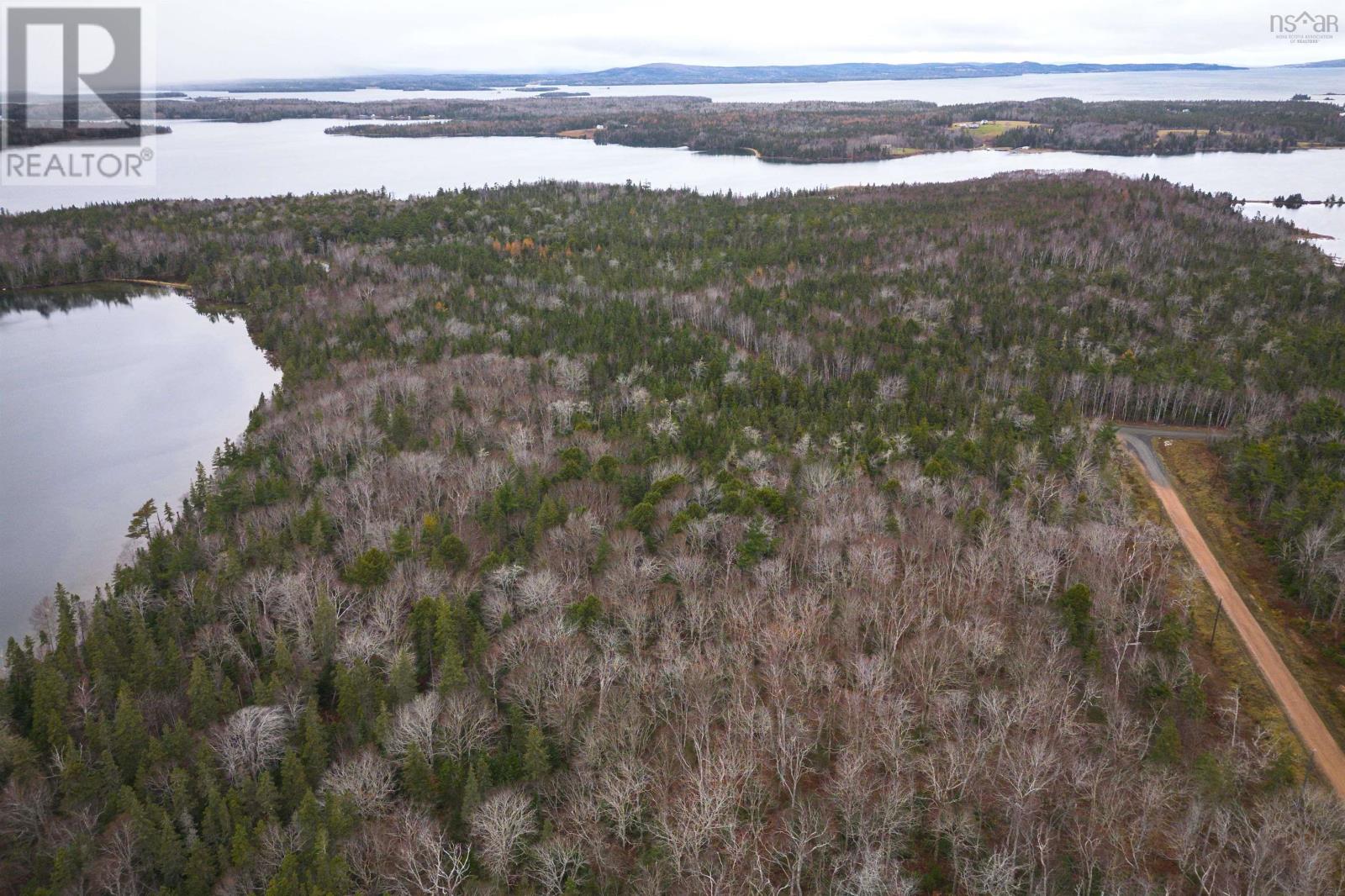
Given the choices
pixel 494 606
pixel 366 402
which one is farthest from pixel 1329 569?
pixel 366 402

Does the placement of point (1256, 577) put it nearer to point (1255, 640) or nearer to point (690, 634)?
point (1255, 640)

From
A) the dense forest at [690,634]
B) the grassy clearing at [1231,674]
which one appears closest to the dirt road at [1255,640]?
the grassy clearing at [1231,674]

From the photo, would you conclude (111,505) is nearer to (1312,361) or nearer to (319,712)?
(319,712)

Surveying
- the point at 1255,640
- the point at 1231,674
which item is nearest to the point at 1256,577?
the point at 1255,640

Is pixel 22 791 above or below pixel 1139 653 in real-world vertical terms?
below

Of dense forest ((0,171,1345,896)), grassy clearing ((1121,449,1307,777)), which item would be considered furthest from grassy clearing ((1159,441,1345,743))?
dense forest ((0,171,1345,896))

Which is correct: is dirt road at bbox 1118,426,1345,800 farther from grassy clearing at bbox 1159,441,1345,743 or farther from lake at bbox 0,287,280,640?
lake at bbox 0,287,280,640
